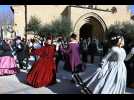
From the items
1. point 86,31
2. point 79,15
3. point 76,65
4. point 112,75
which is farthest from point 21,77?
point 86,31

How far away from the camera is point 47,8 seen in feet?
163

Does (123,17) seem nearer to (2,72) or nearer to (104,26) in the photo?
(104,26)

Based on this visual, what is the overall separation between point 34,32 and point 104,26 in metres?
12.6

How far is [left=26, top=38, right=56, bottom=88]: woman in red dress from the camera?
1185cm

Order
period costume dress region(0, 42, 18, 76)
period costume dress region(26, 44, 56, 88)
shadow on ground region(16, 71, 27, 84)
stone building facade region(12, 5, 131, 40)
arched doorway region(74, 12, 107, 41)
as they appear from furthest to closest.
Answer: arched doorway region(74, 12, 107, 41)
stone building facade region(12, 5, 131, 40)
period costume dress region(0, 42, 18, 76)
shadow on ground region(16, 71, 27, 84)
period costume dress region(26, 44, 56, 88)

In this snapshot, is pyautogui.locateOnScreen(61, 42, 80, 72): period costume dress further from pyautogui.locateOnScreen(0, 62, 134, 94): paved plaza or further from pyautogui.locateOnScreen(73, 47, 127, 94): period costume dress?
pyautogui.locateOnScreen(73, 47, 127, 94): period costume dress

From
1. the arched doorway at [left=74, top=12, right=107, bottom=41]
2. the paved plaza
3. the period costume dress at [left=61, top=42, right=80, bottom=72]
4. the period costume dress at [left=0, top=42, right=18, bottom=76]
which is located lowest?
the paved plaza

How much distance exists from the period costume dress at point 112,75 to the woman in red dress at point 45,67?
2.61m

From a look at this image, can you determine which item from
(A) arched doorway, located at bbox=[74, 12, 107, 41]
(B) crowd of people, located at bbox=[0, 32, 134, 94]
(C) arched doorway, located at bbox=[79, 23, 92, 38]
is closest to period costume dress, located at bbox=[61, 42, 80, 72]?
(B) crowd of people, located at bbox=[0, 32, 134, 94]

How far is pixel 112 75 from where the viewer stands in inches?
370

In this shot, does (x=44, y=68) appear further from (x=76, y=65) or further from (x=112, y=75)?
(x=112, y=75)

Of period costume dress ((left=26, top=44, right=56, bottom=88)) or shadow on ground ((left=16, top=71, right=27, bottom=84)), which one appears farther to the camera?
shadow on ground ((left=16, top=71, right=27, bottom=84))

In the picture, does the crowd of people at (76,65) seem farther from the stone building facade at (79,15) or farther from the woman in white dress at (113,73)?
the stone building facade at (79,15)
